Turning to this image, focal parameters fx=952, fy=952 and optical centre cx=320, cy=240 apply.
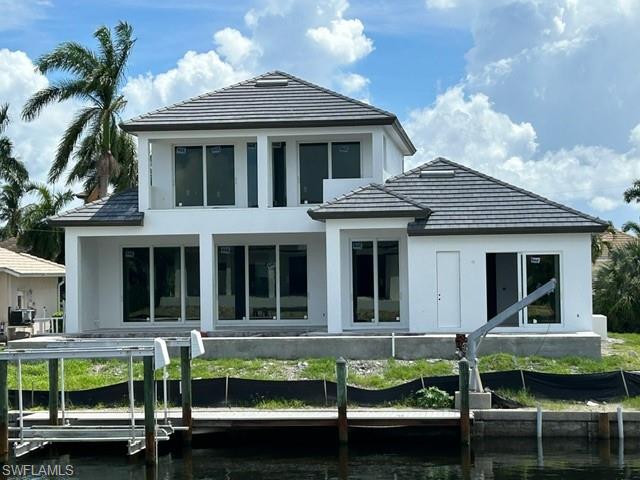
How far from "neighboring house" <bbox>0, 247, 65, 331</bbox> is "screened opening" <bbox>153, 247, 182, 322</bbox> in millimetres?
5862

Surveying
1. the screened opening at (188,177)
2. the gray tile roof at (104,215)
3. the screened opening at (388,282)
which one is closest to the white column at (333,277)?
the screened opening at (388,282)

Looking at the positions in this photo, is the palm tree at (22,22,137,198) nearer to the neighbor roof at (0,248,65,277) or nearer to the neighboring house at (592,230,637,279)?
the neighbor roof at (0,248,65,277)

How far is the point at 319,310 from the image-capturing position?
96.7ft

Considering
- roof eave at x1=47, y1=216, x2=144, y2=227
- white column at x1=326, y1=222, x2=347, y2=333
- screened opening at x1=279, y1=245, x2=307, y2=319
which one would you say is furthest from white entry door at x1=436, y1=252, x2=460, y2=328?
roof eave at x1=47, y1=216, x2=144, y2=227

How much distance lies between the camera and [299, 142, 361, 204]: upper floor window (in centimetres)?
2947

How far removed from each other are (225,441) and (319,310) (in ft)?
33.5

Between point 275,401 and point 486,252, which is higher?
point 486,252

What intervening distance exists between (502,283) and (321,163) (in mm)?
6850

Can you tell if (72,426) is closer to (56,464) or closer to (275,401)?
(56,464)

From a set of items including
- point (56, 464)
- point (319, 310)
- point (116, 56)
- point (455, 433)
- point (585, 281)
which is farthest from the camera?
point (116, 56)

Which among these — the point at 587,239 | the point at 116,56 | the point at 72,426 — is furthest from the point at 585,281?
the point at 116,56

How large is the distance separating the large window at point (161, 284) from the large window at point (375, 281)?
5411 mm

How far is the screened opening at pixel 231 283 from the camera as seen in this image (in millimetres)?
29641

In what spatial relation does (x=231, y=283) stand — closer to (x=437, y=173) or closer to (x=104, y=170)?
(x=437, y=173)
